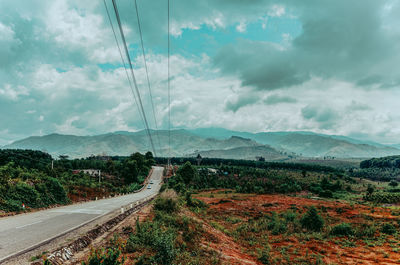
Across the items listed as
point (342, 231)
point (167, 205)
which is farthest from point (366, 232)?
point (167, 205)

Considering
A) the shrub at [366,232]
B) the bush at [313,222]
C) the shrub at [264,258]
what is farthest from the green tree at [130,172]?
the shrub at [264,258]

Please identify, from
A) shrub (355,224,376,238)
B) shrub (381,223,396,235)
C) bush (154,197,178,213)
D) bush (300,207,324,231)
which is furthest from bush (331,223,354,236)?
bush (154,197,178,213)

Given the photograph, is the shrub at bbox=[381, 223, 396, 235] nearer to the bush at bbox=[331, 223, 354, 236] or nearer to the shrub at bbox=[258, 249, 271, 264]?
the bush at bbox=[331, 223, 354, 236]

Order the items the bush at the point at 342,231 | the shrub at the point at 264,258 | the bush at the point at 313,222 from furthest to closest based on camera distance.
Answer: the bush at the point at 313,222 < the bush at the point at 342,231 < the shrub at the point at 264,258

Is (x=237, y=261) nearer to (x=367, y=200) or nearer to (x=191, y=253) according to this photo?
(x=191, y=253)

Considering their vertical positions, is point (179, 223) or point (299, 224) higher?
point (179, 223)

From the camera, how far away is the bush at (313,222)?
25997 millimetres

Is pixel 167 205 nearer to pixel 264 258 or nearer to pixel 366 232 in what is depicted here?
pixel 264 258

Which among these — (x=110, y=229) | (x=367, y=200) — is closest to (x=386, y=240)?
(x=110, y=229)

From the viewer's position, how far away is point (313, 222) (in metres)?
26.2

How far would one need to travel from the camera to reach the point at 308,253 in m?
18.0

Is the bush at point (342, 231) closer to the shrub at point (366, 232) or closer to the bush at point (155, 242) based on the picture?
the shrub at point (366, 232)

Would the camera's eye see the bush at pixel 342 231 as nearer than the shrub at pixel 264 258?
No

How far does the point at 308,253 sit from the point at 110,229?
48.1 feet
